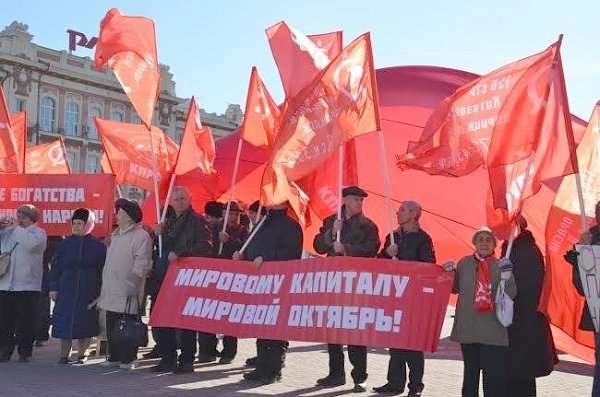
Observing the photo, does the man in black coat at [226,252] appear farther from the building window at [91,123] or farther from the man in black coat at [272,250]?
the building window at [91,123]

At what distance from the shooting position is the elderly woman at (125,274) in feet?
27.8

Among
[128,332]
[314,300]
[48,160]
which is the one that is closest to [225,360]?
[128,332]

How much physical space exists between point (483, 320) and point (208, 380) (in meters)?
3.13

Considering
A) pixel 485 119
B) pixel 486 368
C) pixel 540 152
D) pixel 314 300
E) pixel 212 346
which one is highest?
pixel 485 119

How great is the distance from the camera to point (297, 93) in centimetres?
778

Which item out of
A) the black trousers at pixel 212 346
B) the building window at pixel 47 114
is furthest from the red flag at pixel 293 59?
the building window at pixel 47 114

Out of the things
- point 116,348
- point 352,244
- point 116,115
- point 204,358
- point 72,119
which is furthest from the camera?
point 116,115

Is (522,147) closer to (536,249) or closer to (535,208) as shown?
(536,249)

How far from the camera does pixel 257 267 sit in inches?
306

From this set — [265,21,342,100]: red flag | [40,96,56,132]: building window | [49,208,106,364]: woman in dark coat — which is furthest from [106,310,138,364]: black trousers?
[40,96,56,132]: building window

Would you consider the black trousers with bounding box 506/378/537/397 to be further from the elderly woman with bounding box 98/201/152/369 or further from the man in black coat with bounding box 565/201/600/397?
the elderly woman with bounding box 98/201/152/369

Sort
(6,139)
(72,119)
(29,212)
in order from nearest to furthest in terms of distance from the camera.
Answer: (29,212)
(6,139)
(72,119)

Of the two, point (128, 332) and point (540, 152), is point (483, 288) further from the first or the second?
point (128, 332)

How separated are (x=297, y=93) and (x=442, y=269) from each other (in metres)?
2.23
